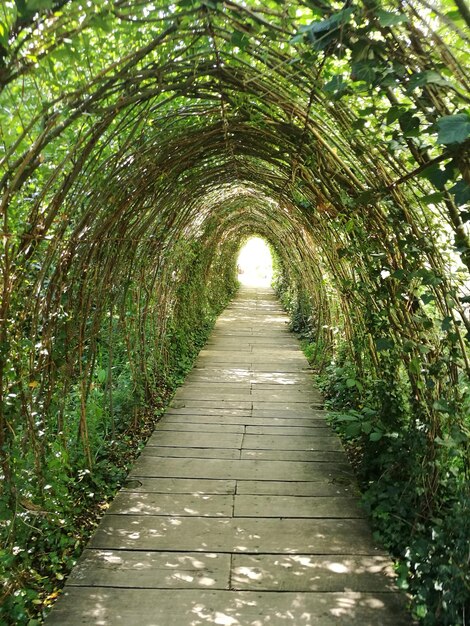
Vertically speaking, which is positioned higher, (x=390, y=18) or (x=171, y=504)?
(x=390, y=18)

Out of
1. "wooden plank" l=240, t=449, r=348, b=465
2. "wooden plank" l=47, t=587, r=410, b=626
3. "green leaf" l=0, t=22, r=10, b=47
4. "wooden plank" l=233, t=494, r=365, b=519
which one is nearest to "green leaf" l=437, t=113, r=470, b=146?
"green leaf" l=0, t=22, r=10, b=47

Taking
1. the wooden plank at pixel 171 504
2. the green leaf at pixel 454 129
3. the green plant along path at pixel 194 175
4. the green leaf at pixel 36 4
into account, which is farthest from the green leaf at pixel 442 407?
the green leaf at pixel 36 4

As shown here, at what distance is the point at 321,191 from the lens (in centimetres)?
404

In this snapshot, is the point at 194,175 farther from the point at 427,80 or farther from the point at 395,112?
the point at 427,80

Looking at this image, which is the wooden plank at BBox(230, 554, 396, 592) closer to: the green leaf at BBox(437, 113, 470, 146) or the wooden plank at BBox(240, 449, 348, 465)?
the wooden plank at BBox(240, 449, 348, 465)

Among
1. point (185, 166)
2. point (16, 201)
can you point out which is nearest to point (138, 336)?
point (185, 166)

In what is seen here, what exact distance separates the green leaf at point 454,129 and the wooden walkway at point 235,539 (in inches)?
74.4

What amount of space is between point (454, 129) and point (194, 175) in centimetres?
377

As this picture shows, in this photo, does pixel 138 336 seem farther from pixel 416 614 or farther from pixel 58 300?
pixel 416 614

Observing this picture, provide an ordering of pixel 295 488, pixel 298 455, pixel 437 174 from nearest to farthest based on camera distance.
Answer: pixel 437 174 → pixel 295 488 → pixel 298 455

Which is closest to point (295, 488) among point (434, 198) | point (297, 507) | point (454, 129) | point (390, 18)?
point (297, 507)

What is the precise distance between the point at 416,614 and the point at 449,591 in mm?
346

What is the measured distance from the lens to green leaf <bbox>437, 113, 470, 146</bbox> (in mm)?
1321

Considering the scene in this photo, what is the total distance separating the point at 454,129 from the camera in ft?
4.42
